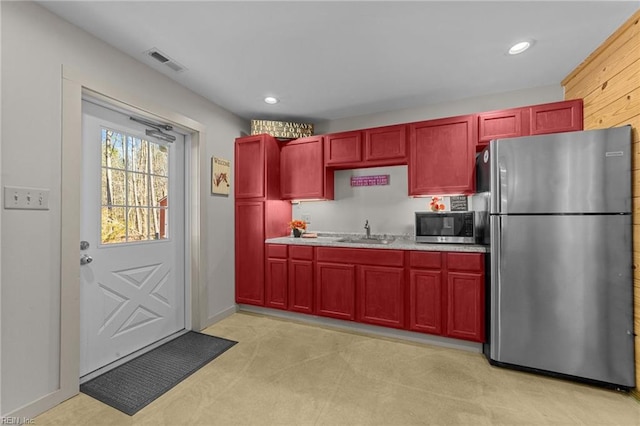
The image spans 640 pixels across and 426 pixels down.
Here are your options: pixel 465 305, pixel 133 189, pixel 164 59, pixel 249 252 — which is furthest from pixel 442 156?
pixel 133 189

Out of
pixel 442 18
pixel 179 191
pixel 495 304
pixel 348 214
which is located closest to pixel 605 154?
pixel 495 304

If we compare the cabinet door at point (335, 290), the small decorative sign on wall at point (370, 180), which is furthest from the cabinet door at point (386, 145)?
the cabinet door at point (335, 290)

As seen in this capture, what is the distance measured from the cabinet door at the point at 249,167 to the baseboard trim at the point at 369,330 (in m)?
1.47

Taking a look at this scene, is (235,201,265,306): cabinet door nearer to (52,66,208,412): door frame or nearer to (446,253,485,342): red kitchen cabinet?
(52,66,208,412): door frame

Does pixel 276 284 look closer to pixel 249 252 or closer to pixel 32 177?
pixel 249 252

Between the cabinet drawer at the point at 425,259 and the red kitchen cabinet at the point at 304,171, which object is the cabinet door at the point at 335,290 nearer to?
the cabinet drawer at the point at 425,259

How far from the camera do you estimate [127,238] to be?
7.43ft

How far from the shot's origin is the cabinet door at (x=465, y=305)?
2268 mm

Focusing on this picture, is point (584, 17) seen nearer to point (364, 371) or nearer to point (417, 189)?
point (417, 189)

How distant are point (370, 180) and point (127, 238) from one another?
265cm

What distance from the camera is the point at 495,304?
209cm

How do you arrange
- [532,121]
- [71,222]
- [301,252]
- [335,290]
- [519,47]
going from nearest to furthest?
[71,222], [519,47], [532,121], [335,290], [301,252]

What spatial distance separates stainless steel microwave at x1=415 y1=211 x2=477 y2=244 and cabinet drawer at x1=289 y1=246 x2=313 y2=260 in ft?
3.88

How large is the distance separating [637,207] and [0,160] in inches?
157
